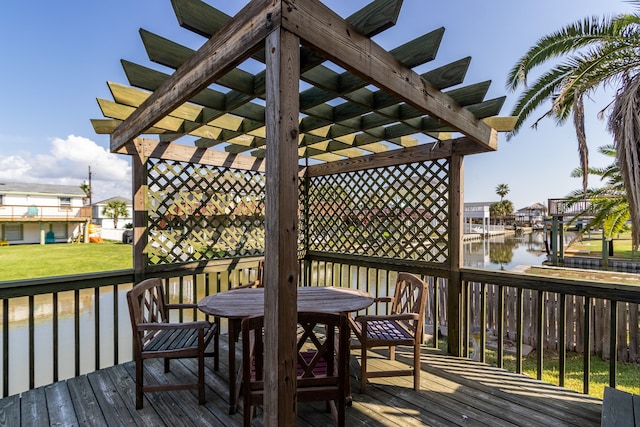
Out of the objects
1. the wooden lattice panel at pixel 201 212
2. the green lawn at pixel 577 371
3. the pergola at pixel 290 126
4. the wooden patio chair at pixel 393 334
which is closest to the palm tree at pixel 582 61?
the pergola at pixel 290 126

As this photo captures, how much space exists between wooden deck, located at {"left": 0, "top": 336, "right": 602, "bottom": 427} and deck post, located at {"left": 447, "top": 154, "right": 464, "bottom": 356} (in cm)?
45

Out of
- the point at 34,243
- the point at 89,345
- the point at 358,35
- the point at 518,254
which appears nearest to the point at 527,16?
the point at 358,35

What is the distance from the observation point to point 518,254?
15789 mm

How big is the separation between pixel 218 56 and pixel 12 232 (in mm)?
27834

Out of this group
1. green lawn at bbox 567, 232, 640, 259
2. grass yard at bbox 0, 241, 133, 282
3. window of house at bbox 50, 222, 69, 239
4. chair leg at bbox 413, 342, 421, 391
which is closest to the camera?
chair leg at bbox 413, 342, 421, 391

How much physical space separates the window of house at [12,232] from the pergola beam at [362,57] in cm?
2801

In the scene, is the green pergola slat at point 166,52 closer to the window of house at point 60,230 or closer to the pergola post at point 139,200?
the pergola post at point 139,200

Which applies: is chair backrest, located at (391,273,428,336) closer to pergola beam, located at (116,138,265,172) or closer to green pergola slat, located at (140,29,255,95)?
green pergola slat, located at (140,29,255,95)

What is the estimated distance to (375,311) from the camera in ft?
11.5

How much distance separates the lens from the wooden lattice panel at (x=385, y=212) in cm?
336

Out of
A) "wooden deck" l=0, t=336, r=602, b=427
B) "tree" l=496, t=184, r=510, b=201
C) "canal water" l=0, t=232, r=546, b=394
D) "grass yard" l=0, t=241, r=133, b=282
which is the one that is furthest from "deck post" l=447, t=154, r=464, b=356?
"tree" l=496, t=184, r=510, b=201

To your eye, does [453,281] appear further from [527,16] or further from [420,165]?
[527,16]

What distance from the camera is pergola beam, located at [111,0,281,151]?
1.29 metres

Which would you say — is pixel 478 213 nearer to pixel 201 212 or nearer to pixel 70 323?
pixel 201 212
